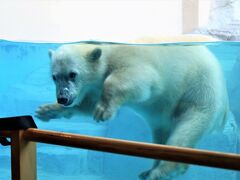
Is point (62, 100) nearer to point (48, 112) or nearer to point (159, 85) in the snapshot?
point (48, 112)

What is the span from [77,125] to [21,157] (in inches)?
41.0

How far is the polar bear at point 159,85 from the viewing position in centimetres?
172

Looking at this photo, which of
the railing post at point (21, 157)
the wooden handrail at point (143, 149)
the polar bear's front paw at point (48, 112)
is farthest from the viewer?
the polar bear's front paw at point (48, 112)

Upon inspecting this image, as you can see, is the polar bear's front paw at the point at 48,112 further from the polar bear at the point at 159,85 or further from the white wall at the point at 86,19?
the white wall at the point at 86,19

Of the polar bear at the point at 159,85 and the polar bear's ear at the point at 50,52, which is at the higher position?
the polar bear's ear at the point at 50,52

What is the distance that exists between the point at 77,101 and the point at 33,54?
13.6 inches

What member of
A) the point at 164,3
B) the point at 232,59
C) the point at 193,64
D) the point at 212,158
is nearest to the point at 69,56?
the point at 193,64

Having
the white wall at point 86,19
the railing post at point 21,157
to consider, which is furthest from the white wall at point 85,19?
the railing post at point 21,157

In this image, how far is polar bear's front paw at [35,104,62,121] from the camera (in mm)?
1846

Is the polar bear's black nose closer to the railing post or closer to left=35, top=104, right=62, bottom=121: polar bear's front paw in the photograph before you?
left=35, top=104, right=62, bottom=121: polar bear's front paw

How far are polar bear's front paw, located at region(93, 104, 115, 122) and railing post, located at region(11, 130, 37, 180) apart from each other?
0.90 meters

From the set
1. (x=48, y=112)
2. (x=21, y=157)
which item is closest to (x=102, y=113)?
(x=48, y=112)

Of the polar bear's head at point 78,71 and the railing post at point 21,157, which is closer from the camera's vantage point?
the railing post at point 21,157

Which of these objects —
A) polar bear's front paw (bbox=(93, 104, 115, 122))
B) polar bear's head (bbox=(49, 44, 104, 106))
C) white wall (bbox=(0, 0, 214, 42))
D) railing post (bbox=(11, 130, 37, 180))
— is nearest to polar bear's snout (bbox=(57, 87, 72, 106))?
polar bear's head (bbox=(49, 44, 104, 106))
